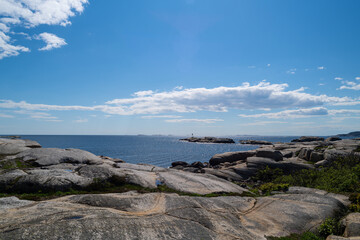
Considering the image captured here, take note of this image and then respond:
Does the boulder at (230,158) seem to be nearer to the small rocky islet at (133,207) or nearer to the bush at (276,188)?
the bush at (276,188)

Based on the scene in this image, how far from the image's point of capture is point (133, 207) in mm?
13117

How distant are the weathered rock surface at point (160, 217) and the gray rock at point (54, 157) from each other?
12212 mm

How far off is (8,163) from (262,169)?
37535 mm

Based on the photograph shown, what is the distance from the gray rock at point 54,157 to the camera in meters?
23.9

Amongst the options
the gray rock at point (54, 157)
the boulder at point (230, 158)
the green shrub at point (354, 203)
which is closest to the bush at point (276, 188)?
the green shrub at point (354, 203)

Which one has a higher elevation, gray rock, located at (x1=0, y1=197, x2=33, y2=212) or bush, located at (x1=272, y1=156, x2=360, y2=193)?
gray rock, located at (x1=0, y1=197, x2=33, y2=212)

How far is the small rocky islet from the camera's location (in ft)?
31.6

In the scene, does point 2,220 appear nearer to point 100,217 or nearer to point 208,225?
point 100,217

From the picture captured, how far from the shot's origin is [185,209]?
13.5 m

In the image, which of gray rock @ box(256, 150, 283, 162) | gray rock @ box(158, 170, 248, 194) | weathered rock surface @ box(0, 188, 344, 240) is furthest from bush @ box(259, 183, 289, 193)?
gray rock @ box(256, 150, 283, 162)

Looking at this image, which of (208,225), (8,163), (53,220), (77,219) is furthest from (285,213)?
(8,163)

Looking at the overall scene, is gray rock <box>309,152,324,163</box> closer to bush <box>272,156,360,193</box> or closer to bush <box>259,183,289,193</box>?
bush <box>272,156,360,193</box>

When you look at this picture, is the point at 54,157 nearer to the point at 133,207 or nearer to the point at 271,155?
the point at 133,207

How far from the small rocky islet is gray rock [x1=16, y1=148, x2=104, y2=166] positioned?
101mm
